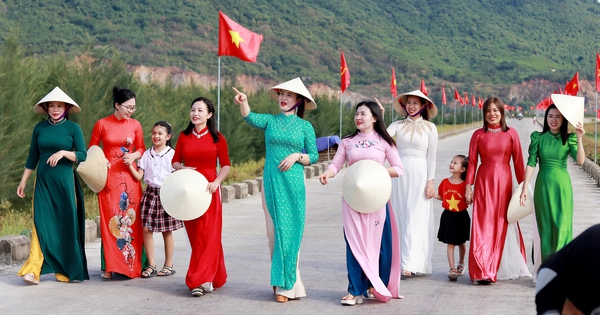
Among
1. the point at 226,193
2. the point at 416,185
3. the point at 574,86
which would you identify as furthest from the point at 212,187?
the point at 574,86

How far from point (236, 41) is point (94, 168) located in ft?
28.7

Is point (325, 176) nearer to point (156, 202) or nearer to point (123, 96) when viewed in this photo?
point (156, 202)

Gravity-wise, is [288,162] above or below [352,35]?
below

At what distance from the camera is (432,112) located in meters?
9.50

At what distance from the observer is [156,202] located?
9227mm

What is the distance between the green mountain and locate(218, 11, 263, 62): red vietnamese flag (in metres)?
31.6

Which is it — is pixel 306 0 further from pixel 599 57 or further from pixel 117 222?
pixel 117 222

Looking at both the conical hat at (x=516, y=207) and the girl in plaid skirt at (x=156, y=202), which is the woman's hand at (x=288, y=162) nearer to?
the girl in plaid skirt at (x=156, y=202)

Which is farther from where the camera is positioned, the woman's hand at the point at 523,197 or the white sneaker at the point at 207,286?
the woman's hand at the point at 523,197

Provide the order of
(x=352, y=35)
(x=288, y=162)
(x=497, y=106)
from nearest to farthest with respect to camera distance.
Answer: (x=288, y=162)
(x=497, y=106)
(x=352, y=35)

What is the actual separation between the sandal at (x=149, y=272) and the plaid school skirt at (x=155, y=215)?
41cm

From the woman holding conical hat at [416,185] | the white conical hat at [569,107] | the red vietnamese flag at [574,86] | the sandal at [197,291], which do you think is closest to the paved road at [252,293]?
the sandal at [197,291]

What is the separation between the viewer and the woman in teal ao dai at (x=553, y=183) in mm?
8648

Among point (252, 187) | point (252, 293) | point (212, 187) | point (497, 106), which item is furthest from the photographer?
point (252, 187)
